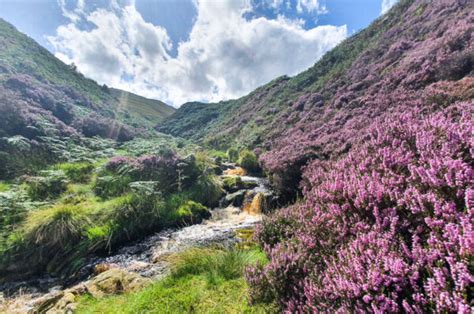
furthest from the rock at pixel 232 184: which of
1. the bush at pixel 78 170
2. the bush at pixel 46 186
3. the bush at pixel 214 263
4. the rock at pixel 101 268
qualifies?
the bush at pixel 214 263

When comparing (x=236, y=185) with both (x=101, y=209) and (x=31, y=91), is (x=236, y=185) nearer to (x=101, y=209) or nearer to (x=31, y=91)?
(x=101, y=209)

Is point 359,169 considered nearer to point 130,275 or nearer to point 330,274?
point 330,274

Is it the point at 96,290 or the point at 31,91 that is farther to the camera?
the point at 31,91

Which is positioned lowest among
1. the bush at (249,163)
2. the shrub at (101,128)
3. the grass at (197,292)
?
the grass at (197,292)

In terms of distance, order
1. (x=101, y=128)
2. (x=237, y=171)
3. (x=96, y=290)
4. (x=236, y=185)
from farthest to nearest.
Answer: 1. (x=101, y=128)
2. (x=237, y=171)
3. (x=236, y=185)
4. (x=96, y=290)

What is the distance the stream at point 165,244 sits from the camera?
5598mm

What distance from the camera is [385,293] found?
1.87m

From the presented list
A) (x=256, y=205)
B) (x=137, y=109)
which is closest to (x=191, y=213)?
(x=256, y=205)

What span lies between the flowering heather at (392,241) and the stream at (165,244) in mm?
3191

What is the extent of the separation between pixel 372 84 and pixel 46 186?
18.4 metres

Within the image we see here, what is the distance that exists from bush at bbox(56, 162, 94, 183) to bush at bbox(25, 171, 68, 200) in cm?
93

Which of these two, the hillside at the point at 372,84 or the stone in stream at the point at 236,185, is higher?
the hillside at the point at 372,84

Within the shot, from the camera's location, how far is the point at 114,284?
184 inches

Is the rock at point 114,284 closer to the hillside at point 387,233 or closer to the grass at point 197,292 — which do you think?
the grass at point 197,292
